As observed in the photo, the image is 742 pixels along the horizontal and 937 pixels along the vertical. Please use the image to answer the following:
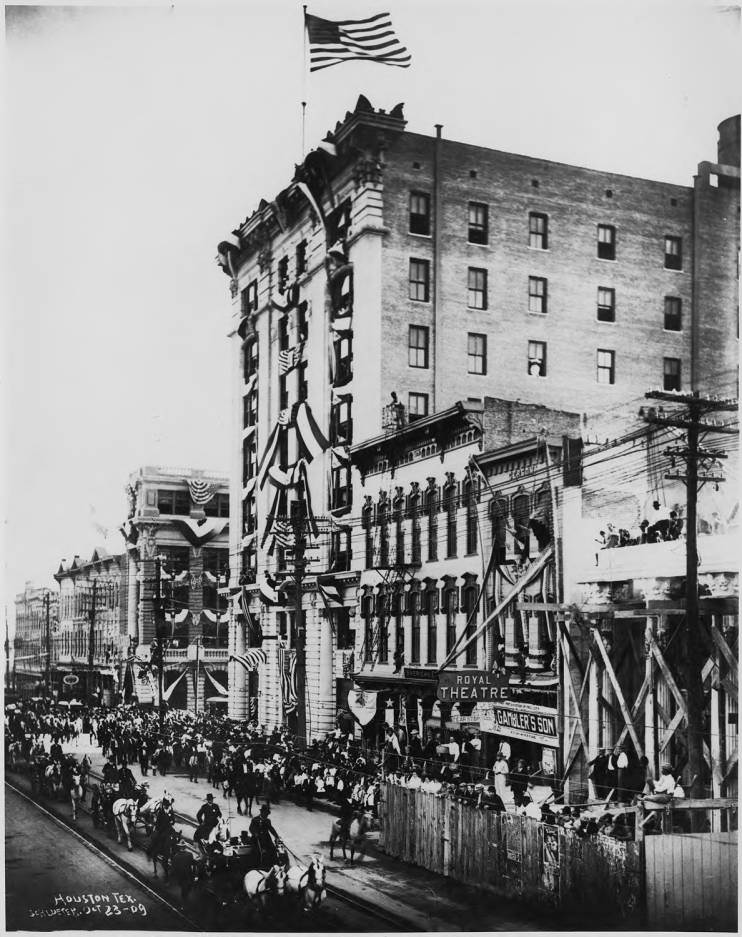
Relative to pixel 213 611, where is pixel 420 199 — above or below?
above

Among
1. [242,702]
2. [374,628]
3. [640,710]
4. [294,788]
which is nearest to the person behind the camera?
[640,710]

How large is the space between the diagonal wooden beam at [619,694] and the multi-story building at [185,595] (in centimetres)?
900

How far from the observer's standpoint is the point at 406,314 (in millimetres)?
26312

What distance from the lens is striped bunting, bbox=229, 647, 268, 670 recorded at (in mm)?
26172

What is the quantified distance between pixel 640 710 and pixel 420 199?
12.7 meters

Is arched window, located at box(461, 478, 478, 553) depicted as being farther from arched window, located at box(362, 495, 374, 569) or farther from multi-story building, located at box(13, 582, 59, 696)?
multi-story building, located at box(13, 582, 59, 696)

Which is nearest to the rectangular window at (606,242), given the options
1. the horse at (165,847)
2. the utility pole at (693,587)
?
the utility pole at (693,587)

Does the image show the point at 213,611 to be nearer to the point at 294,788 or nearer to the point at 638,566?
the point at 294,788

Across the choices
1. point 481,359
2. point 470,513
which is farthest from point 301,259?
point 470,513

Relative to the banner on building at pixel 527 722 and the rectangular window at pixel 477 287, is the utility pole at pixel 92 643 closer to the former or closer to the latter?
the banner on building at pixel 527 722

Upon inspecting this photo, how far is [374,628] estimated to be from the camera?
80.8ft

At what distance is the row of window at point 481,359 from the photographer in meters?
25.9

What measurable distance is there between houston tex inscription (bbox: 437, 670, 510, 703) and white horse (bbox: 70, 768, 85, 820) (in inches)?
318

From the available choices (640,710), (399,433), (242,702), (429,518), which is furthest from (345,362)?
(640,710)
